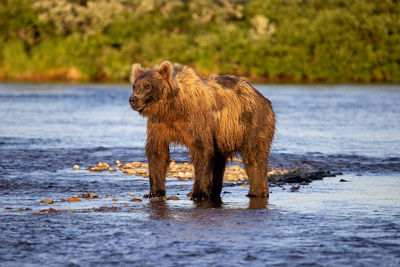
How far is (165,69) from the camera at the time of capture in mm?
9625

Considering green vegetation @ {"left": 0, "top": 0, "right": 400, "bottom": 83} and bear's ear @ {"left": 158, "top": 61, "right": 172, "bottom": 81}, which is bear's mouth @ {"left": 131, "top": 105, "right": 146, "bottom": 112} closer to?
bear's ear @ {"left": 158, "top": 61, "right": 172, "bottom": 81}

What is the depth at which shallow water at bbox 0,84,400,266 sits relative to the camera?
711cm

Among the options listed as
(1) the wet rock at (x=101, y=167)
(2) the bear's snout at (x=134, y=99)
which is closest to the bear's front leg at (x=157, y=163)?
(2) the bear's snout at (x=134, y=99)

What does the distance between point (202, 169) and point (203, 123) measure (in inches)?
→ 22.7

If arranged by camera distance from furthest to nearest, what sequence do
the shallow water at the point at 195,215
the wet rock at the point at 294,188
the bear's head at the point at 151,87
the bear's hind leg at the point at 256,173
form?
the wet rock at the point at 294,188 < the bear's hind leg at the point at 256,173 < the bear's head at the point at 151,87 < the shallow water at the point at 195,215

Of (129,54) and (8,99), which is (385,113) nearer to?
(8,99)

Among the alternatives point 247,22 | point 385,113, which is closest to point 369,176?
point 385,113

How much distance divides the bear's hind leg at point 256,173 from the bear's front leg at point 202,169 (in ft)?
2.41

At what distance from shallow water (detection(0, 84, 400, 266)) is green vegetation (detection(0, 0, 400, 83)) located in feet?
145

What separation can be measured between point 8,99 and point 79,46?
27870 mm

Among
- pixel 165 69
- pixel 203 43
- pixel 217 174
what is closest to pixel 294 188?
pixel 217 174

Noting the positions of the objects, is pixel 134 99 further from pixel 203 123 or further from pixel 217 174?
pixel 217 174

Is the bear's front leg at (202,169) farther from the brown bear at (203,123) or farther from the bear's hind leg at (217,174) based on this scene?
the bear's hind leg at (217,174)

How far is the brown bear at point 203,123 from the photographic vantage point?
966 cm
